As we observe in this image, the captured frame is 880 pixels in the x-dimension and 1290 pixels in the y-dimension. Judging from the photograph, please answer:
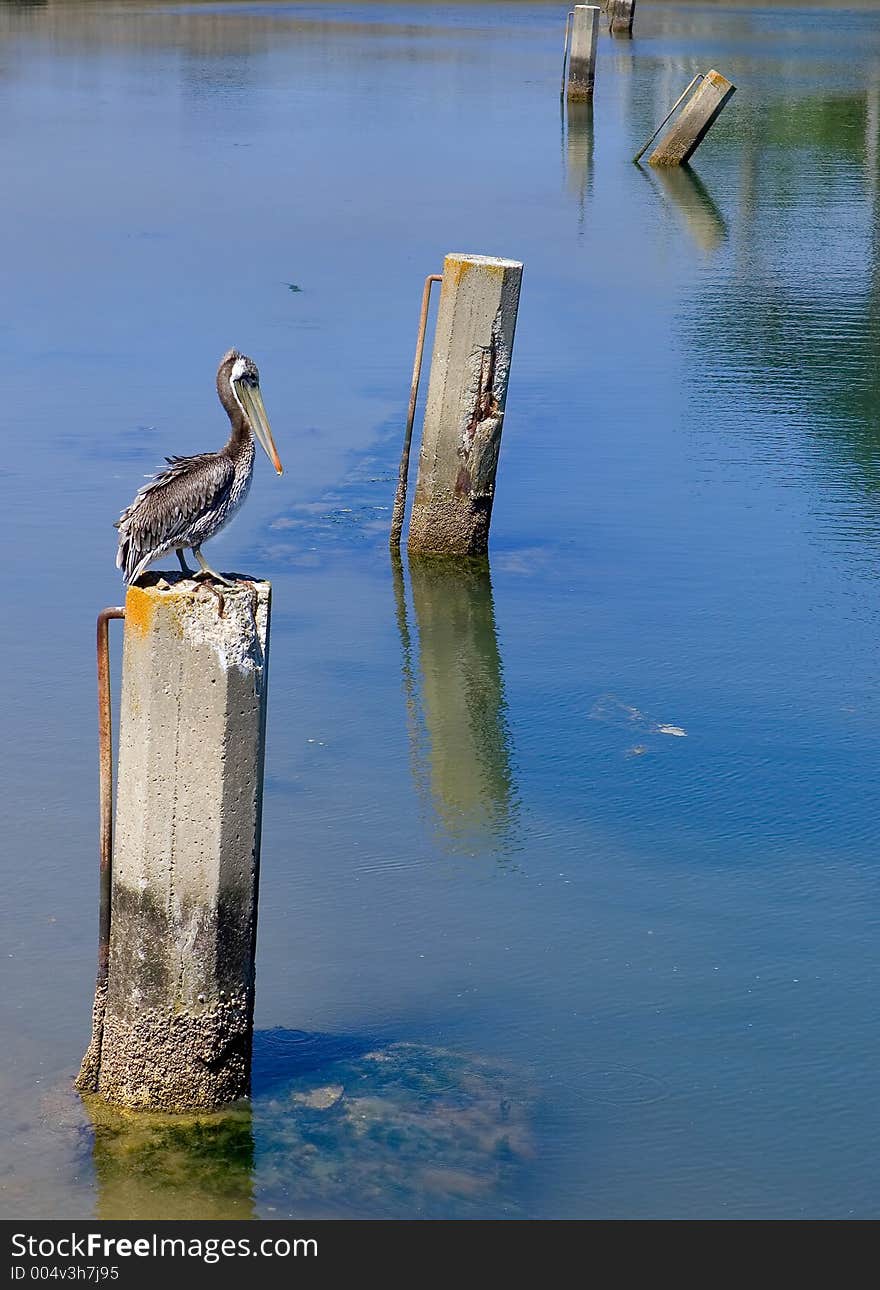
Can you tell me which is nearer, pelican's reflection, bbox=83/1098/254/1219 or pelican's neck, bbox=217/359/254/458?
pelican's reflection, bbox=83/1098/254/1219

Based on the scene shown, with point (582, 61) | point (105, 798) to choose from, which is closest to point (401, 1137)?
point (105, 798)

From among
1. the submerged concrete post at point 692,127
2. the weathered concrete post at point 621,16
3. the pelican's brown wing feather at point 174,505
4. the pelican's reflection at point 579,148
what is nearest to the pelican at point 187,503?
the pelican's brown wing feather at point 174,505

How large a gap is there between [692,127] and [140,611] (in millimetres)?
22535

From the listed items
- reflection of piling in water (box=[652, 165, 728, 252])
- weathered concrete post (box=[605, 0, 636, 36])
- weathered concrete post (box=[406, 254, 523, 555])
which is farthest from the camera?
weathered concrete post (box=[605, 0, 636, 36])

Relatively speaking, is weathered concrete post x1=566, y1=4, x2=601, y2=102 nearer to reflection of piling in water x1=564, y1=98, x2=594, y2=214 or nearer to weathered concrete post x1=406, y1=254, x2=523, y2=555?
reflection of piling in water x1=564, y1=98, x2=594, y2=214

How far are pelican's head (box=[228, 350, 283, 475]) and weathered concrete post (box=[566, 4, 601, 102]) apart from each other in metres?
25.6

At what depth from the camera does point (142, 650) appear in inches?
211

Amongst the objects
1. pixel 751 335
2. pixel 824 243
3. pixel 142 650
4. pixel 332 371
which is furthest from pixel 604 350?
pixel 142 650

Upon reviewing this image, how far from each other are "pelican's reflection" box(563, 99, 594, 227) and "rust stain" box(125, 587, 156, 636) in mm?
17980

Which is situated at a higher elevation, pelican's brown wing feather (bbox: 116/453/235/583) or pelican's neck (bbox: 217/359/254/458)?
pelican's neck (bbox: 217/359/254/458)

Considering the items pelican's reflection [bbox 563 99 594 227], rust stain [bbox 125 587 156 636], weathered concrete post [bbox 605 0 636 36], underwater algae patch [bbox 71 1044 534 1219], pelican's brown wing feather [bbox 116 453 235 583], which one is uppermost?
weathered concrete post [bbox 605 0 636 36]

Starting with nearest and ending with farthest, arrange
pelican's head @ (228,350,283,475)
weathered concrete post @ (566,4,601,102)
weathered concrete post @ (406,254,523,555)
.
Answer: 1. pelican's head @ (228,350,283,475)
2. weathered concrete post @ (406,254,523,555)
3. weathered concrete post @ (566,4,601,102)

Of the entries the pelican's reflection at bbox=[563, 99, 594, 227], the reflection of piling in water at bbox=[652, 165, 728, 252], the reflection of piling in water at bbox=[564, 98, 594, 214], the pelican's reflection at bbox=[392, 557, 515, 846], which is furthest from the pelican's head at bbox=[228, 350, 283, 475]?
the reflection of piling in water at bbox=[564, 98, 594, 214]

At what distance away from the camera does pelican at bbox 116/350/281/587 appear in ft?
21.1
